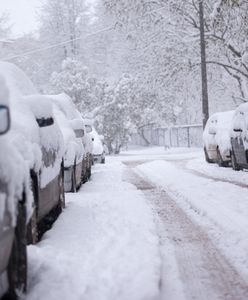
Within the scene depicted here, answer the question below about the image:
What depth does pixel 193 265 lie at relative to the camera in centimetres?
564

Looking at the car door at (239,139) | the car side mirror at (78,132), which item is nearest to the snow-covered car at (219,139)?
the car door at (239,139)

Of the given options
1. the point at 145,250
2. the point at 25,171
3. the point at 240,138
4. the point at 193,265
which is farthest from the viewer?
the point at 240,138

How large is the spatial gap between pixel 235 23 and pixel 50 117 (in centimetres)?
1938

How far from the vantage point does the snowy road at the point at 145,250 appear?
183 inches

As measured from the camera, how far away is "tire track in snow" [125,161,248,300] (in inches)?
184

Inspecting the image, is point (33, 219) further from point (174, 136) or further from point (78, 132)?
point (174, 136)

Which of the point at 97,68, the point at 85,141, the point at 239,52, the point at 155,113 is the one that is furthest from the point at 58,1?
the point at 85,141

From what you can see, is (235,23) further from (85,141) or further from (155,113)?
(155,113)

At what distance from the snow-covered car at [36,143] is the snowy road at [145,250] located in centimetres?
36

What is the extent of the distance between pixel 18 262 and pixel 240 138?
39.3 ft

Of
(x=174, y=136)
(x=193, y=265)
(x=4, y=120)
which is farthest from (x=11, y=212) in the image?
(x=174, y=136)

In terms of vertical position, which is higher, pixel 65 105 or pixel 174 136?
pixel 65 105

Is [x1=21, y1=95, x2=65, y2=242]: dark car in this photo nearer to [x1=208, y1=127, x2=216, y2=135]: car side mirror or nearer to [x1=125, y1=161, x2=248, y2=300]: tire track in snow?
[x1=125, y1=161, x2=248, y2=300]: tire track in snow

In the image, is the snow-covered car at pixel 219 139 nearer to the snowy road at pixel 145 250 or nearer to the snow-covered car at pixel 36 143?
the snowy road at pixel 145 250
